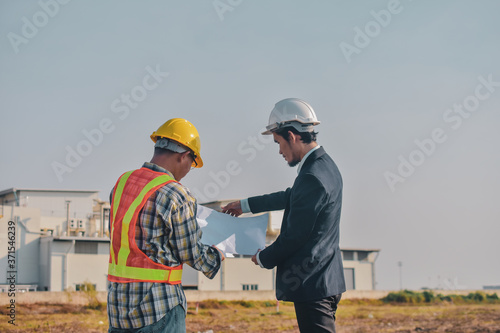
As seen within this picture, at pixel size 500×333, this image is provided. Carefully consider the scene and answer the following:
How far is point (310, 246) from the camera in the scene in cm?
417

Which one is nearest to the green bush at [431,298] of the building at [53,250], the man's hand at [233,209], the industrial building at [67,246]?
the industrial building at [67,246]

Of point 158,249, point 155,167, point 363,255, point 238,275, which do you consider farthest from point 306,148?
point 363,255

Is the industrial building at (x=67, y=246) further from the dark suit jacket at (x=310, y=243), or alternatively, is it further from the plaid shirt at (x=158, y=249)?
the plaid shirt at (x=158, y=249)

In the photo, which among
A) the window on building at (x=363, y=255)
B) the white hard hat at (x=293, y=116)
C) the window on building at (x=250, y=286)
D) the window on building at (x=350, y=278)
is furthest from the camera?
the window on building at (x=363, y=255)

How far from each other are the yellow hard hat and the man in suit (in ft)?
2.34

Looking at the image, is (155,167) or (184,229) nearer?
(184,229)

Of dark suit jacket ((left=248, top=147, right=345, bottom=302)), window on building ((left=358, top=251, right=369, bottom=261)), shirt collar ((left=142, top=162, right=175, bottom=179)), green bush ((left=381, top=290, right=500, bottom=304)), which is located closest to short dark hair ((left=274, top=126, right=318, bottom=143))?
dark suit jacket ((left=248, top=147, right=345, bottom=302))

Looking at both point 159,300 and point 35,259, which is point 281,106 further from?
point 35,259

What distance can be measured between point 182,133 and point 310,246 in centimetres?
117

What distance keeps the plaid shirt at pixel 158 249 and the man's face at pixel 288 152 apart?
41.3 inches

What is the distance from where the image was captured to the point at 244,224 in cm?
478

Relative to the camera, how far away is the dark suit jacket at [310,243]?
4.12 m

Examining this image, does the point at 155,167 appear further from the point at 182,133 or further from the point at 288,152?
the point at 288,152

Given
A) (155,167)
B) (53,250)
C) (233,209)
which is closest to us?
(155,167)
